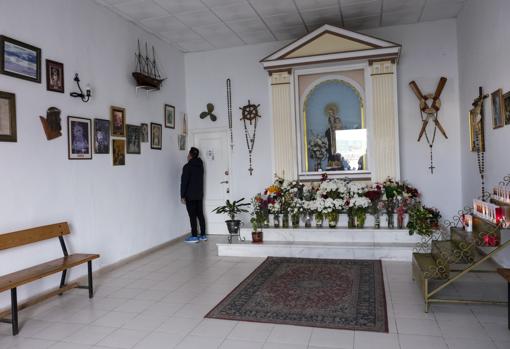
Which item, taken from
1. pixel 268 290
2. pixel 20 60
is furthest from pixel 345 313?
pixel 20 60

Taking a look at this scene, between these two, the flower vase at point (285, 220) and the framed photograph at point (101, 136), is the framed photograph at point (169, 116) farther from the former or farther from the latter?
the flower vase at point (285, 220)

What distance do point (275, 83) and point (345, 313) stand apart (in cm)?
432

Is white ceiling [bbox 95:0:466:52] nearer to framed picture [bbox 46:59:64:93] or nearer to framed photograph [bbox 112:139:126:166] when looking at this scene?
framed picture [bbox 46:59:64:93]

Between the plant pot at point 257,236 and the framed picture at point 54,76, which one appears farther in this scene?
the plant pot at point 257,236

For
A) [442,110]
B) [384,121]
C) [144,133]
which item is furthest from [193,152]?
[442,110]

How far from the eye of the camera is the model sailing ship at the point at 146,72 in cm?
571

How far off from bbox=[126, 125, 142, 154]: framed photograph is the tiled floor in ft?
6.50

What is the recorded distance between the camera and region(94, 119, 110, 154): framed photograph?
498 cm

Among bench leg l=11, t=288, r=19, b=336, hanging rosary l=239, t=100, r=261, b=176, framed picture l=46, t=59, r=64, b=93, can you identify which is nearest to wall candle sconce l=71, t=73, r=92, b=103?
framed picture l=46, t=59, r=64, b=93

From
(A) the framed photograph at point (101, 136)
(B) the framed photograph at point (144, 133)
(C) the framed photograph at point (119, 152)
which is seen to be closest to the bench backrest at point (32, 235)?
(A) the framed photograph at point (101, 136)

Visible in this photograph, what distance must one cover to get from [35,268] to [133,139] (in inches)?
98.1

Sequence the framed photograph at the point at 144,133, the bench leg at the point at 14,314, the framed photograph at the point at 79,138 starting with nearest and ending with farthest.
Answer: the bench leg at the point at 14,314 < the framed photograph at the point at 79,138 < the framed photograph at the point at 144,133

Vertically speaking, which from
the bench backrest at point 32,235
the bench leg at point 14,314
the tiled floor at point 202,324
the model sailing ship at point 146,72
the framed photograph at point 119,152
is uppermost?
the model sailing ship at point 146,72

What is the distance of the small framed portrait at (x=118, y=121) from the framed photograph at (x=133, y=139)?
0.43ft
